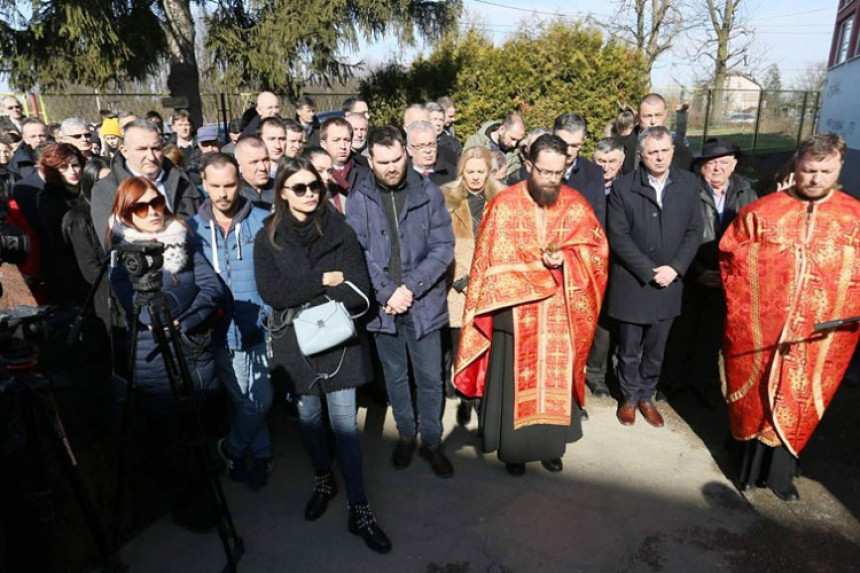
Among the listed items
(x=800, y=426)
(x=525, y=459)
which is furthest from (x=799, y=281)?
(x=525, y=459)

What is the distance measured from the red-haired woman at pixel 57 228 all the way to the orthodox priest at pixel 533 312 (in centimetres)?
279

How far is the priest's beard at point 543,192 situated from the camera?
329cm

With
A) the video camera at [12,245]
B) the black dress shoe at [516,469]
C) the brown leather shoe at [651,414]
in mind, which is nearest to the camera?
the video camera at [12,245]

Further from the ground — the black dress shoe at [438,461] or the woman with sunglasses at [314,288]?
the woman with sunglasses at [314,288]

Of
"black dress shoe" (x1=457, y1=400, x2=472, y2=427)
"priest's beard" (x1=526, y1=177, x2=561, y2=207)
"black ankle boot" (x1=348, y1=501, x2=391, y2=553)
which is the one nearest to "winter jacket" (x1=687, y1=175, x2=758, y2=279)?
"priest's beard" (x1=526, y1=177, x2=561, y2=207)

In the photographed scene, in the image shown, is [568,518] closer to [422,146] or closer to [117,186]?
[422,146]

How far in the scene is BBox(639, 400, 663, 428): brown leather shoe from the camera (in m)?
4.19

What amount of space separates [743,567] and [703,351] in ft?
→ 6.67

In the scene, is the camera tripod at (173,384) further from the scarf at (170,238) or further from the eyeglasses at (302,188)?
the eyeglasses at (302,188)

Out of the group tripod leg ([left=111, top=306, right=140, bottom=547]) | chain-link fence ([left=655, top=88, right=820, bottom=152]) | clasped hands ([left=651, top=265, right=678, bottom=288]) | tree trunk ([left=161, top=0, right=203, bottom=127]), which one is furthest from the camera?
chain-link fence ([left=655, top=88, right=820, bottom=152])

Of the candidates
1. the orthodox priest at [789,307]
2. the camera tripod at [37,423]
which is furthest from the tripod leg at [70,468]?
the orthodox priest at [789,307]

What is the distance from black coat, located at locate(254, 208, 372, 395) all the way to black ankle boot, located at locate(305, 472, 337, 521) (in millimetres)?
627

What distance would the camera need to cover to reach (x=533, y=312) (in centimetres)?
343

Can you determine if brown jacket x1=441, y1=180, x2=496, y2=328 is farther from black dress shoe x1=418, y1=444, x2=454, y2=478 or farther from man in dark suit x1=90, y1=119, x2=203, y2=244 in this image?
man in dark suit x1=90, y1=119, x2=203, y2=244
